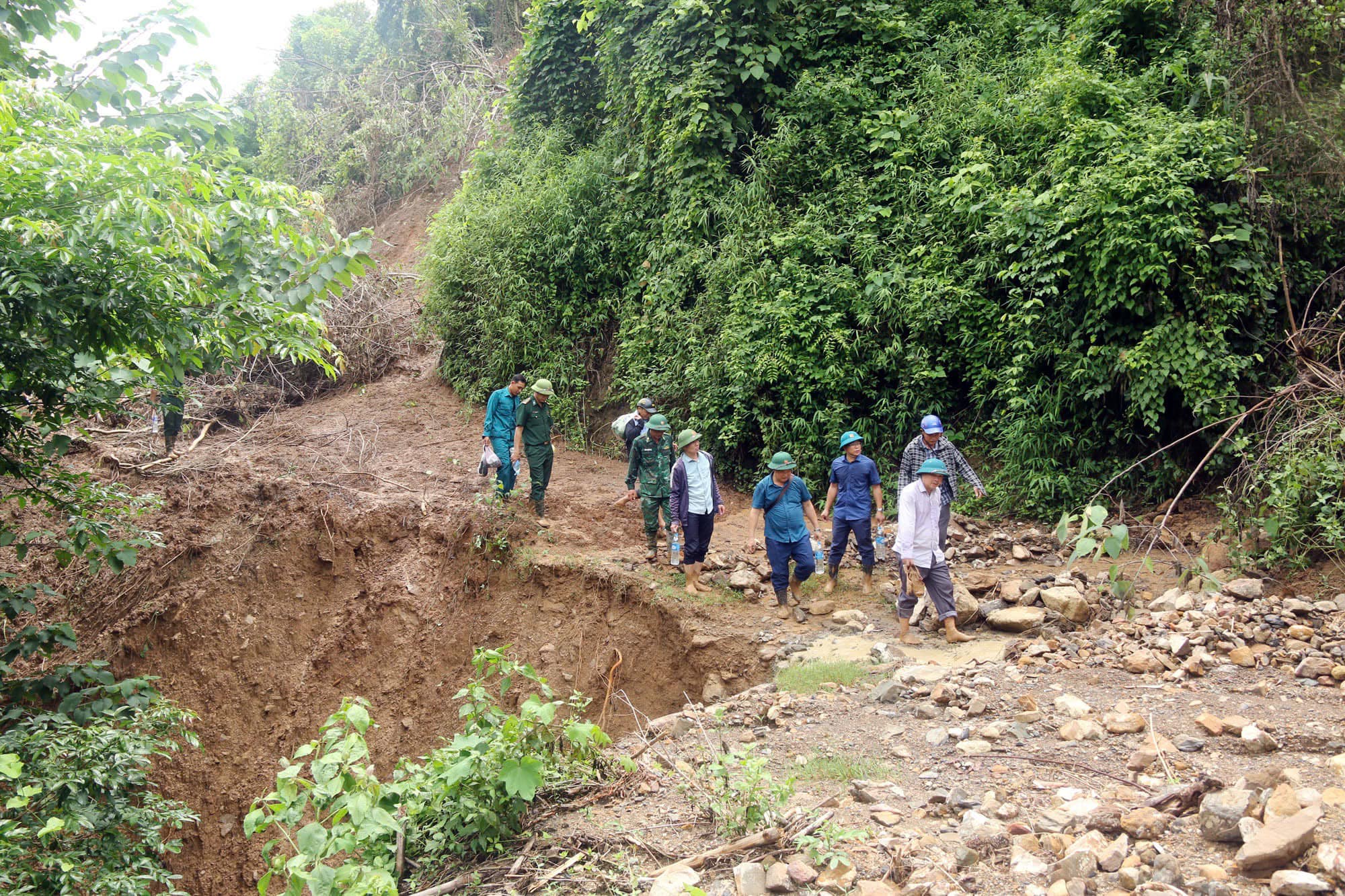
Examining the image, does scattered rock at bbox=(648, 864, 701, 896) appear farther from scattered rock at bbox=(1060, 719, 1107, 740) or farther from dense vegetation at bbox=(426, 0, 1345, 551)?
dense vegetation at bbox=(426, 0, 1345, 551)

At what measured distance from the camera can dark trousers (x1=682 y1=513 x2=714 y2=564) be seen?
28.8ft

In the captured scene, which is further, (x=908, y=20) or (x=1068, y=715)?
(x=908, y=20)

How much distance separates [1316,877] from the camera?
321 centimetres

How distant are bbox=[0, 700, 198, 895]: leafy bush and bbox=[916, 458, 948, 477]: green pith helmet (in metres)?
5.63

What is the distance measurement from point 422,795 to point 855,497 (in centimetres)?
504

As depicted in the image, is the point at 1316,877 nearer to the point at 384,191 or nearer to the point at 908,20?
the point at 908,20

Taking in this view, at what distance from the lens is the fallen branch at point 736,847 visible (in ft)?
13.2

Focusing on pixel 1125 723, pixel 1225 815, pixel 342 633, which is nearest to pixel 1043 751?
pixel 1125 723

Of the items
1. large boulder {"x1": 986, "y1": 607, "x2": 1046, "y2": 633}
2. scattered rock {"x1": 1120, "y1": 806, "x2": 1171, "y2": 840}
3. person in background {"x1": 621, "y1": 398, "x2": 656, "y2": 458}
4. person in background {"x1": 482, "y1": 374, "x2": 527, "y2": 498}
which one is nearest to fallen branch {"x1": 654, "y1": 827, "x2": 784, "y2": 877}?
scattered rock {"x1": 1120, "y1": 806, "x2": 1171, "y2": 840}

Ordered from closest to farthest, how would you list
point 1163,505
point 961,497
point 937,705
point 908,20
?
point 937,705
point 1163,505
point 961,497
point 908,20

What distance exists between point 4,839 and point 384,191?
17696 mm

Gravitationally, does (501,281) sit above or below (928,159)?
below

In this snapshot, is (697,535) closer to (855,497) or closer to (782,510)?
(782,510)

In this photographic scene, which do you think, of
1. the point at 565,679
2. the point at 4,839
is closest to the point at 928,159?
the point at 565,679
